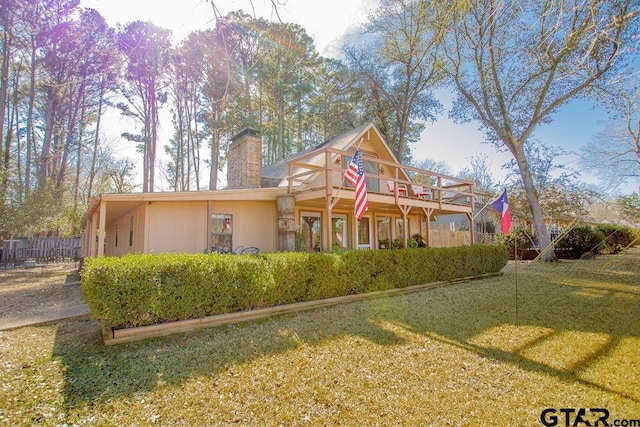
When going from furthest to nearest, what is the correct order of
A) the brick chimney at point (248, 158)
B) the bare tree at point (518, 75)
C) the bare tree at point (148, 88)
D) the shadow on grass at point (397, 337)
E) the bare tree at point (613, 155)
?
the bare tree at point (613, 155), the bare tree at point (148, 88), the bare tree at point (518, 75), the brick chimney at point (248, 158), the shadow on grass at point (397, 337)

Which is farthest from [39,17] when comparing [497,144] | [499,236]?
[499,236]

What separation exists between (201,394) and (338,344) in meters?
2.00

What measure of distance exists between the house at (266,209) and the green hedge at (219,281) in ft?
4.76

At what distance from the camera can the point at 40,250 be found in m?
19.5

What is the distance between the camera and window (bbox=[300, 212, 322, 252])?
1172 cm

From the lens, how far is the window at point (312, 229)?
11719mm

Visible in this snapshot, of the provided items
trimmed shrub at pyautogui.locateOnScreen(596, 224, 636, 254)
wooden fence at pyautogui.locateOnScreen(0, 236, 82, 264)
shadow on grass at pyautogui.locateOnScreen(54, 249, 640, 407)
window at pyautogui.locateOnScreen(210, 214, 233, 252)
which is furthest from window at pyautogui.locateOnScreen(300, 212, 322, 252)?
trimmed shrub at pyautogui.locateOnScreen(596, 224, 636, 254)

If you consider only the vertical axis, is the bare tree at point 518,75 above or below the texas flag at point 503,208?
above

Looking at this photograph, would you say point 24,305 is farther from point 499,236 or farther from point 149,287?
point 499,236

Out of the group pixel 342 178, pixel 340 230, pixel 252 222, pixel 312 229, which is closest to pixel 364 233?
pixel 340 230

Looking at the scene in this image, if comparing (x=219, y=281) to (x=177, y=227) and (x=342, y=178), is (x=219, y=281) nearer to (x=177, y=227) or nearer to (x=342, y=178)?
(x=177, y=227)

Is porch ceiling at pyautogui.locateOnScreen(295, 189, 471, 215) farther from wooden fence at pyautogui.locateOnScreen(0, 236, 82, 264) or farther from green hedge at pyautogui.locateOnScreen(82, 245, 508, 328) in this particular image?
wooden fence at pyautogui.locateOnScreen(0, 236, 82, 264)

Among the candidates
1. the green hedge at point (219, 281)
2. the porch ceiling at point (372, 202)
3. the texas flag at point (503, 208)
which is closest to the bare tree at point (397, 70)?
the porch ceiling at point (372, 202)

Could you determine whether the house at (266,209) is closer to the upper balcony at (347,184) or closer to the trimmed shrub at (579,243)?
the upper balcony at (347,184)
